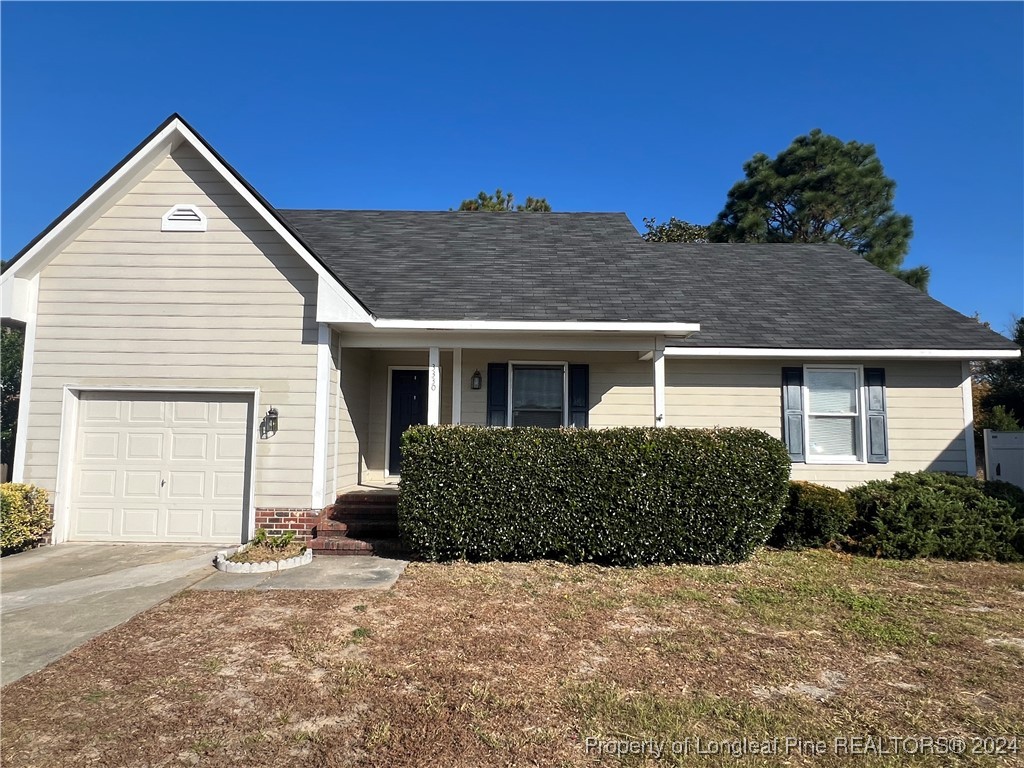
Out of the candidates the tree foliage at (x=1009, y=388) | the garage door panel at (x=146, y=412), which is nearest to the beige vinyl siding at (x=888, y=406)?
the garage door panel at (x=146, y=412)

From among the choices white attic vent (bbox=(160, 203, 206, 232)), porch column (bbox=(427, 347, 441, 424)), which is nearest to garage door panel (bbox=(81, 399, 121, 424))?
white attic vent (bbox=(160, 203, 206, 232))

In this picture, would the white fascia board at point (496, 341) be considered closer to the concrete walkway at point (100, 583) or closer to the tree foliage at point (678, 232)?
the concrete walkway at point (100, 583)

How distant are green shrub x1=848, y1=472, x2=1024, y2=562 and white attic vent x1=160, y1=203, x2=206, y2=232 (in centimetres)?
1023

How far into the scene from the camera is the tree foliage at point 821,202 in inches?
924

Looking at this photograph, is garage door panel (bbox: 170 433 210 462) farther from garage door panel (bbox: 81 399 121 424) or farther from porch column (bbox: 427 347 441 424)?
porch column (bbox: 427 347 441 424)

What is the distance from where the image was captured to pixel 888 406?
9.23m

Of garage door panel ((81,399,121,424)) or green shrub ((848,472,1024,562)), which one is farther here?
garage door panel ((81,399,121,424))

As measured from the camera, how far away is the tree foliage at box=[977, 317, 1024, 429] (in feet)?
52.5

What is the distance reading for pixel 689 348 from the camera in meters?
8.96

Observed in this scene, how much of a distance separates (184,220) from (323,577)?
213 inches

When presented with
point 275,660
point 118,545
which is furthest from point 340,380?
point 275,660

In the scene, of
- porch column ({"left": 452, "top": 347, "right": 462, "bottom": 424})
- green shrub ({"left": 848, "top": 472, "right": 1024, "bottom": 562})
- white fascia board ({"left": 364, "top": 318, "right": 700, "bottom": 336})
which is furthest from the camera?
porch column ({"left": 452, "top": 347, "right": 462, "bottom": 424})

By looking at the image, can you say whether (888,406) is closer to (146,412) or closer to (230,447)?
(230,447)

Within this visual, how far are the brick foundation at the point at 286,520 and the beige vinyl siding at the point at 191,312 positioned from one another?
211 millimetres
